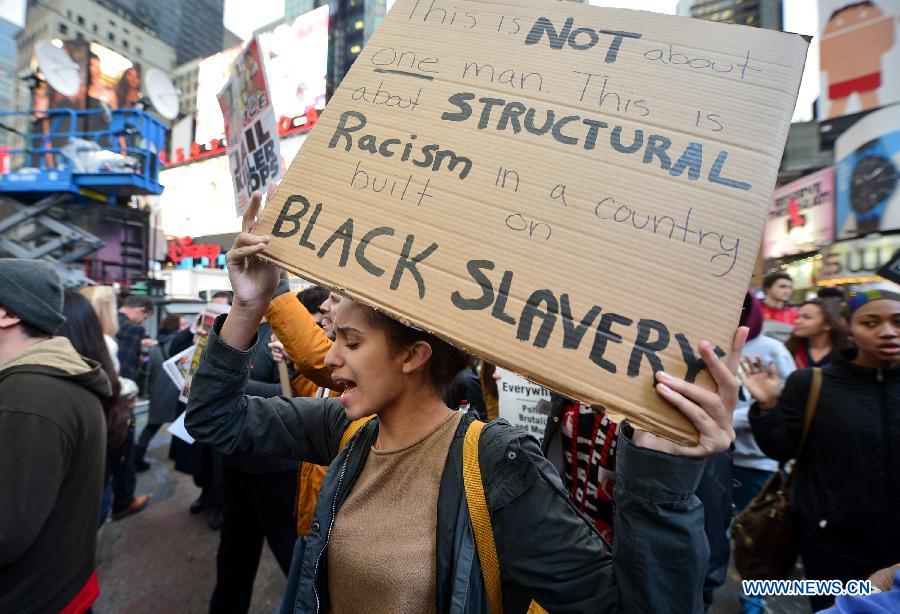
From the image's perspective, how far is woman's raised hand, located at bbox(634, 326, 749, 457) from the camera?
848mm

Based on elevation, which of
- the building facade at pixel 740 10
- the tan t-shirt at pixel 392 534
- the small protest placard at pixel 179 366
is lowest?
the small protest placard at pixel 179 366

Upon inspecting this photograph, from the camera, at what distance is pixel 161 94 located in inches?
478

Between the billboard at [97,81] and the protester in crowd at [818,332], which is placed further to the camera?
the billboard at [97,81]

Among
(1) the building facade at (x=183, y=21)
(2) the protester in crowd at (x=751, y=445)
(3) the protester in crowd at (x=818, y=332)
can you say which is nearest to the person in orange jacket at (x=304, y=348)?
(2) the protester in crowd at (x=751, y=445)

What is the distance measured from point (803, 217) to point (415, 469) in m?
22.5

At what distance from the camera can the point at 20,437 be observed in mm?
1468

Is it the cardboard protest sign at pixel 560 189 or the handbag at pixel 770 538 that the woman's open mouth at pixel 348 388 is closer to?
the cardboard protest sign at pixel 560 189

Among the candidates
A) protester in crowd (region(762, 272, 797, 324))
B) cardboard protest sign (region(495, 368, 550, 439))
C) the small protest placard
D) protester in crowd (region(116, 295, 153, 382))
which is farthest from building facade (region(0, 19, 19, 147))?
protester in crowd (region(762, 272, 797, 324))

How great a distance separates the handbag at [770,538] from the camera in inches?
98.1

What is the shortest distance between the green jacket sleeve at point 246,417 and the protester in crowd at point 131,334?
4442mm

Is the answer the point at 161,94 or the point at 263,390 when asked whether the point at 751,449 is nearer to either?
the point at 263,390

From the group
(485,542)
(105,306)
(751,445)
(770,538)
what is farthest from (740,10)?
(485,542)

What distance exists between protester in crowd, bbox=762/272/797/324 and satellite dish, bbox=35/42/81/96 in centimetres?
1637

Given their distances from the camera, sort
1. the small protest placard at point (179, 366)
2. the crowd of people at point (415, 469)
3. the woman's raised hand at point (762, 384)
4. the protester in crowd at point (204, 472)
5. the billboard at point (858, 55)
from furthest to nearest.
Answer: the billboard at point (858, 55)
the protester in crowd at point (204, 472)
the small protest placard at point (179, 366)
the woman's raised hand at point (762, 384)
the crowd of people at point (415, 469)
